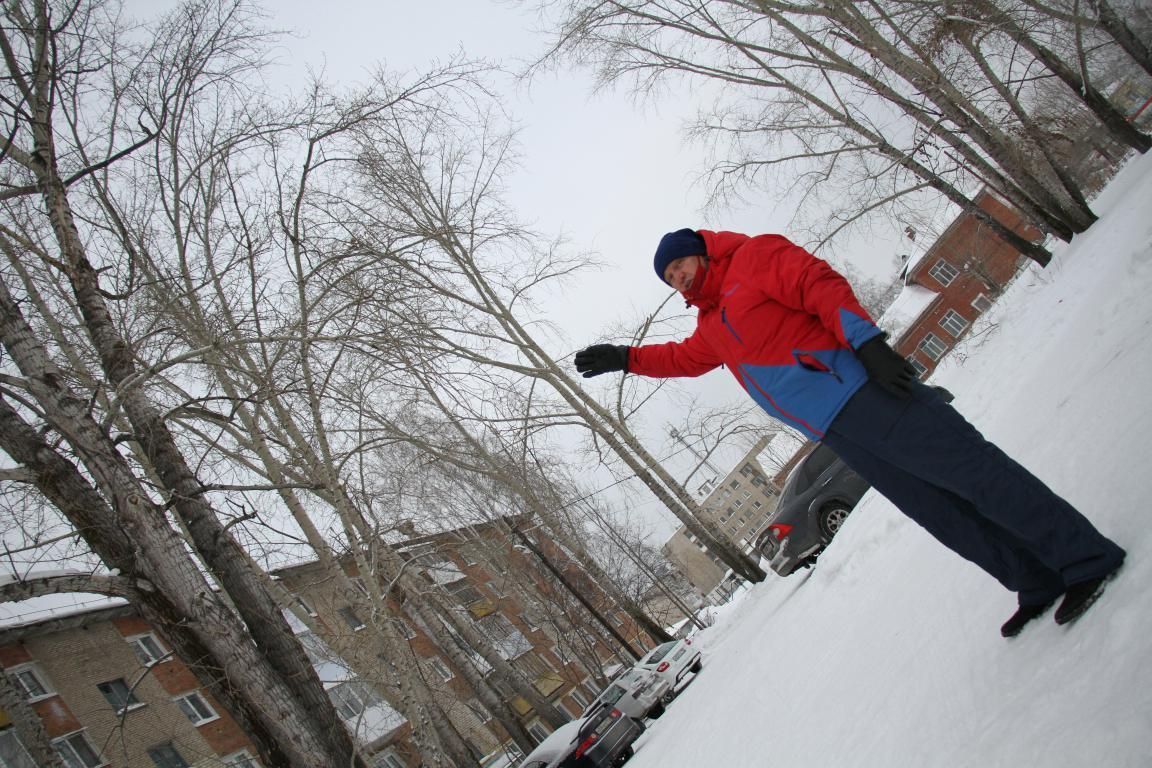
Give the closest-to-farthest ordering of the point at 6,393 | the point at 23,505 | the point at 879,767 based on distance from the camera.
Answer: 1. the point at 879,767
2. the point at 6,393
3. the point at 23,505

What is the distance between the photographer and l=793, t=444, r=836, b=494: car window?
25.3 ft

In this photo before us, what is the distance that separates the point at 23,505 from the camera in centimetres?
373

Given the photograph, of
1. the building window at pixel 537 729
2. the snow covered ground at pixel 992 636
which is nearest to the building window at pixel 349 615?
the snow covered ground at pixel 992 636

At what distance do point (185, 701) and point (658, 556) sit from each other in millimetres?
33808

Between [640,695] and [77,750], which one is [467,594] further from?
[640,695]

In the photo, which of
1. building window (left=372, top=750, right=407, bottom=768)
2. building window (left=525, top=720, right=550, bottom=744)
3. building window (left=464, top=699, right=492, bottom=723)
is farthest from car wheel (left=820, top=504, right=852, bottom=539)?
building window (left=525, top=720, right=550, bottom=744)

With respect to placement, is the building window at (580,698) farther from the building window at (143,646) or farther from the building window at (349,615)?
the building window at (143,646)

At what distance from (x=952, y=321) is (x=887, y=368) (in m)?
36.3

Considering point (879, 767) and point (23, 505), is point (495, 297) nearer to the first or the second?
point (23, 505)

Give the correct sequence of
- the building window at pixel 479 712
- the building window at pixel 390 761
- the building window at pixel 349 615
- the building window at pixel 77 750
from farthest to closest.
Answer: the building window at pixel 479 712 → the building window at pixel 390 761 → the building window at pixel 77 750 → the building window at pixel 349 615

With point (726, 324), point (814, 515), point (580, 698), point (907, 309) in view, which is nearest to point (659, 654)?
point (814, 515)

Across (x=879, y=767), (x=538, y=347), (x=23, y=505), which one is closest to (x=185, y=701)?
(x=538, y=347)

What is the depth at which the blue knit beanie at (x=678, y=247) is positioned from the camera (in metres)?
2.49

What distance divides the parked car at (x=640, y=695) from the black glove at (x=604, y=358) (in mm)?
8198
